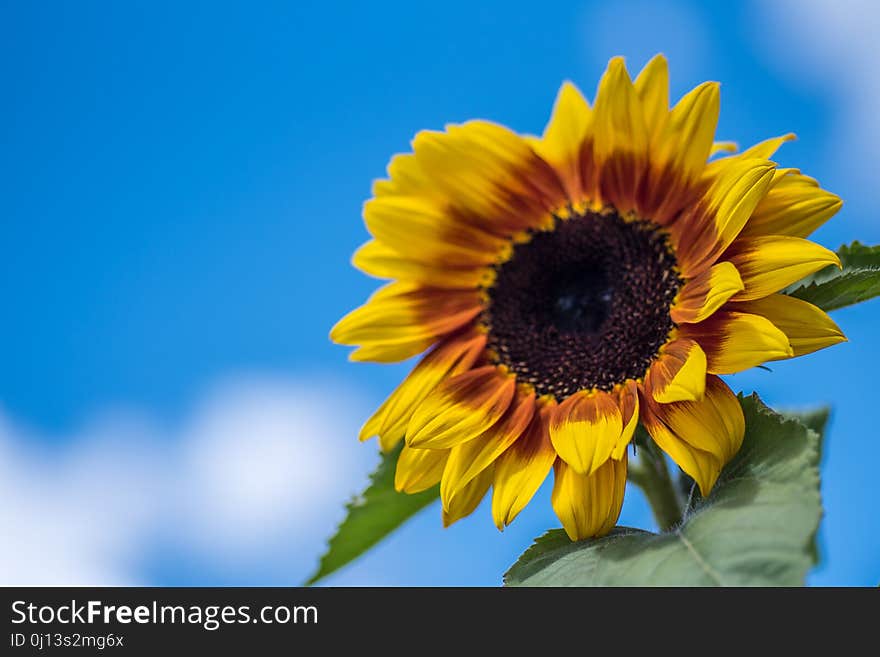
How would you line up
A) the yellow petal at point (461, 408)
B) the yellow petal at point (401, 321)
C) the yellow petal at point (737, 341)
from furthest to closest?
the yellow petal at point (401, 321) < the yellow petal at point (461, 408) < the yellow petal at point (737, 341)

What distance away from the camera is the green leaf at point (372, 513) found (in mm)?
1728

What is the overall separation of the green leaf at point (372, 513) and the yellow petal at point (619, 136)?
2.17ft

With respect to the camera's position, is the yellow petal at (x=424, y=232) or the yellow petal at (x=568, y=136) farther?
the yellow petal at (x=424, y=232)

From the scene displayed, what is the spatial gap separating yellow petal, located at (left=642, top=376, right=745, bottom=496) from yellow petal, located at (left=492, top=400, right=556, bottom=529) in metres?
0.20

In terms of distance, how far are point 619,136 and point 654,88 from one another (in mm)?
120

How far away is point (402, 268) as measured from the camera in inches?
74.9

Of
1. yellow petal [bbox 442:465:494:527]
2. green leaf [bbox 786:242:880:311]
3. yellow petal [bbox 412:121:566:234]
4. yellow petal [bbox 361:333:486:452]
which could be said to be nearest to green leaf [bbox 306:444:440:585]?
yellow petal [bbox 361:333:486:452]

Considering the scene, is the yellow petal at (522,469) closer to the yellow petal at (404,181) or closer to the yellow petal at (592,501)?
the yellow petal at (592,501)

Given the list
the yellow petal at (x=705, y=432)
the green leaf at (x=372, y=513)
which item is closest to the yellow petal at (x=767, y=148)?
the yellow petal at (x=705, y=432)

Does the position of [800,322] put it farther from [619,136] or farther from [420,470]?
[420,470]

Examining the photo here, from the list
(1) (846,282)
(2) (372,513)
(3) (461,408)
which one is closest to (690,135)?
(1) (846,282)

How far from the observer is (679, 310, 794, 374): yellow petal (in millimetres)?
1348
